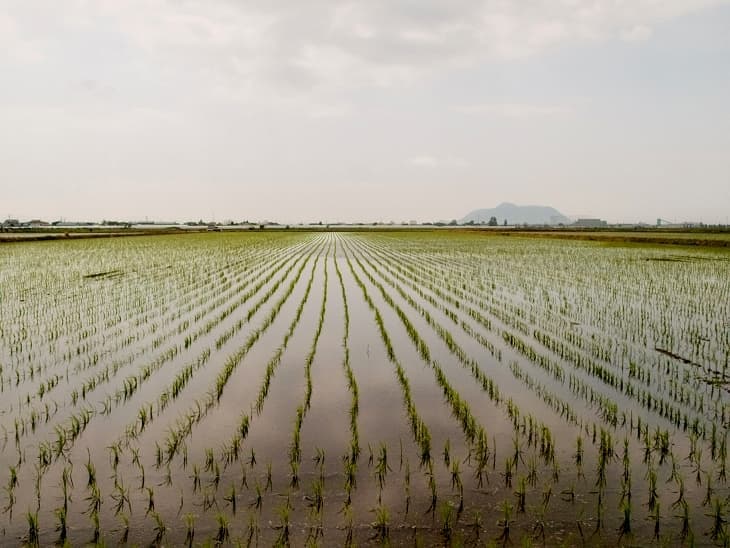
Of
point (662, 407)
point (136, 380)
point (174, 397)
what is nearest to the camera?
point (662, 407)

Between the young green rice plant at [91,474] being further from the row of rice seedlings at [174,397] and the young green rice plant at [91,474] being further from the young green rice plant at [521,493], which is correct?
the young green rice plant at [521,493]

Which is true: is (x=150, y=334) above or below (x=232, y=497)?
above

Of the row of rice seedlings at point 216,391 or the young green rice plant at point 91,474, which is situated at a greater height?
the row of rice seedlings at point 216,391

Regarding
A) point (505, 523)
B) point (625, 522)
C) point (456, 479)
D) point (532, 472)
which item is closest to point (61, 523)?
point (456, 479)

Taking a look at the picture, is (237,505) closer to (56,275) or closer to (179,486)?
(179,486)

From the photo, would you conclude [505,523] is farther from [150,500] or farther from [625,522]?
[150,500]

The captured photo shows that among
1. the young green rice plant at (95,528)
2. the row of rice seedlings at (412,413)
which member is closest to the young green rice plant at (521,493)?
the row of rice seedlings at (412,413)

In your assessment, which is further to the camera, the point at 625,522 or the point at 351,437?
the point at 351,437

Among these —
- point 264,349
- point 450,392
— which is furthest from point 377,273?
point 450,392

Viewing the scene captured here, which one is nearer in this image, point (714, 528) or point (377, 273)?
point (714, 528)

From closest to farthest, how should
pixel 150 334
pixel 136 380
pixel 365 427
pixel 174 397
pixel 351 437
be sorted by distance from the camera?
pixel 351 437
pixel 365 427
pixel 174 397
pixel 136 380
pixel 150 334

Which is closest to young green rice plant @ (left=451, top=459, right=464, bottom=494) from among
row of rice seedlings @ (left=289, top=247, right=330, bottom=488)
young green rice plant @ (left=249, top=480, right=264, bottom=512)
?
row of rice seedlings @ (left=289, top=247, right=330, bottom=488)
